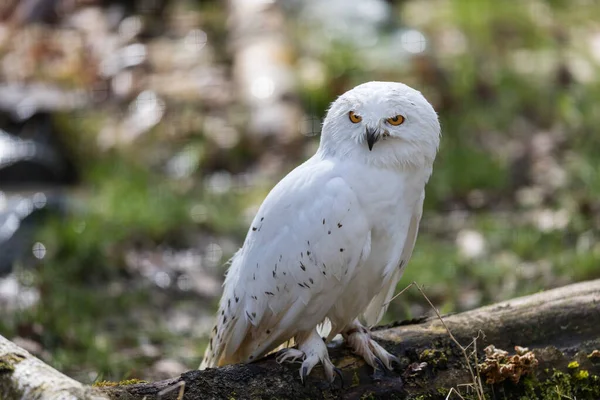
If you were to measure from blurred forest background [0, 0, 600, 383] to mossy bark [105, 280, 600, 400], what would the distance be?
3.58 ft

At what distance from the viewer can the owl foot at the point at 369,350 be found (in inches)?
150

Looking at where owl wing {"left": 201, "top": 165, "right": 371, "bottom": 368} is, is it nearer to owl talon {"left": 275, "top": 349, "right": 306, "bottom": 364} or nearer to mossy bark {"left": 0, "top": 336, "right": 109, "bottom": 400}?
owl talon {"left": 275, "top": 349, "right": 306, "bottom": 364}

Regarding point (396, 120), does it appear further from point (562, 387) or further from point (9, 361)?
point (9, 361)

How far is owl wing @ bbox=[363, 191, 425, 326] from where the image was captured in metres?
4.04

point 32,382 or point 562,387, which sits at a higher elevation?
point 32,382

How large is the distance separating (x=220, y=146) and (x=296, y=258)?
5462mm

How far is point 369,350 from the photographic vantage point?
12.6 ft

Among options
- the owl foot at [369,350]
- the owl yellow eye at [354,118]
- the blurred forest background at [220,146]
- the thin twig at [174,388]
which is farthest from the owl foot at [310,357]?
the blurred forest background at [220,146]

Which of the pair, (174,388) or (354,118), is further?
(354,118)

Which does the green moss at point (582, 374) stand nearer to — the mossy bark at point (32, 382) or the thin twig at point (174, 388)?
the thin twig at point (174, 388)

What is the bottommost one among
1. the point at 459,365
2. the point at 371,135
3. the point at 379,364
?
the point at 459,365

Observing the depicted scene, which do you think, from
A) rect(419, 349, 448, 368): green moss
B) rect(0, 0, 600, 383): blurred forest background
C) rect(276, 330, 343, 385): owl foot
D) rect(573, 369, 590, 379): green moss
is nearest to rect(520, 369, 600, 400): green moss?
rect(573, 369, 590, 379): green moss


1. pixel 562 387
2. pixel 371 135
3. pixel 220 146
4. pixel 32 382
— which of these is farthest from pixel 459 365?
pixel 220 146

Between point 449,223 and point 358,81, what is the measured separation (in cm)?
216
